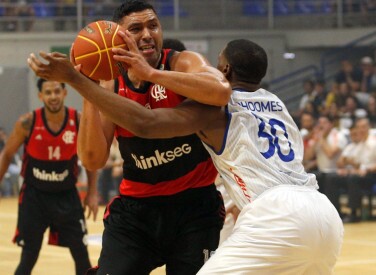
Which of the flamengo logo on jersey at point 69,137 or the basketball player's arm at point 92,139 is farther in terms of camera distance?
the flamengo logo on jersey at point 69,137

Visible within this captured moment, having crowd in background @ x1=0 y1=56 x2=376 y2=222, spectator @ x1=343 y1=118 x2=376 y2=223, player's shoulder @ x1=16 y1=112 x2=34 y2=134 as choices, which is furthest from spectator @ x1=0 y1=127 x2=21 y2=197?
player's shoulder @ x1=16 y1=112 x2=34 y2=134

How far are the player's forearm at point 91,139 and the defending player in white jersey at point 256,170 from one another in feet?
1.87

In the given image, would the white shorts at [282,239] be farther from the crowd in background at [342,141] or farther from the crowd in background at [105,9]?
the crowd in background at [105,9]

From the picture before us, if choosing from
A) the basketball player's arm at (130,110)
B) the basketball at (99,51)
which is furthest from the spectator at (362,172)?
the basketball at (99,51)

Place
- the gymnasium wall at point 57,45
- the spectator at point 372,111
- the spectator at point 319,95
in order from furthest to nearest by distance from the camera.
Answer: the gymnasium wall at point 57,45 → the spectator at point 319,95 → the spectator at point 372,111

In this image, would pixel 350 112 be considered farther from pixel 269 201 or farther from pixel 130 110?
pixel 130 110

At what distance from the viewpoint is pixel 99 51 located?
4.54m

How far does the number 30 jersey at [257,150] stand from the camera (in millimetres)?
4492

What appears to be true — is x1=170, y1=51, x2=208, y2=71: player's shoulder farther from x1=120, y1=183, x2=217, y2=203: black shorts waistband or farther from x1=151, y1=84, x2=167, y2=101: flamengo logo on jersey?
x1=120, y1=183, x2=217, y2=203: black shorts waistband

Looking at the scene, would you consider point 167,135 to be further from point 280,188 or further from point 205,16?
point 205,16

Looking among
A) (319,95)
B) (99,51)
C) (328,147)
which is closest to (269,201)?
(99,51)

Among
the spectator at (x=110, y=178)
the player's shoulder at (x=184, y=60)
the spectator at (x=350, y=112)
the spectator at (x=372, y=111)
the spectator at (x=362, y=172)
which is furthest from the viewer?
the spectator at (x=110, y=178)

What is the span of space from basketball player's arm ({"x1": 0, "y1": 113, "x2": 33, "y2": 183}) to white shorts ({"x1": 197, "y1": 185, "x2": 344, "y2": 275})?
4.28 meters

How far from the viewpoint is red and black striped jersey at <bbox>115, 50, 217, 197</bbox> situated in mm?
5020
